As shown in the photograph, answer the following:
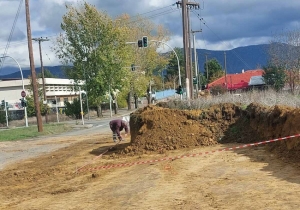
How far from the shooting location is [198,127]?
17891 mm

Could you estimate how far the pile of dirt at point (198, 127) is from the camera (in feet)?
54.5

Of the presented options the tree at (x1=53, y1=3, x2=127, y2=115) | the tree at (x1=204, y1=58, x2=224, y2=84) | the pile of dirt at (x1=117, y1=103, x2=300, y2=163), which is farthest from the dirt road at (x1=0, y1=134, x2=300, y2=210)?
the tree at (x1=204, y1=58, x2=224, y2=84)

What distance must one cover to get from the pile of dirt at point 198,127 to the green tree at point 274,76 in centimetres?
3224

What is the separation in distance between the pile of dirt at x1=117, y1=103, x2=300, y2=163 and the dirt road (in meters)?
1.32

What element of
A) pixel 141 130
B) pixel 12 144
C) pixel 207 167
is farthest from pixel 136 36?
pixel 207 167

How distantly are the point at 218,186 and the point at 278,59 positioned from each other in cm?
4198

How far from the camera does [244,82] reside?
266ft

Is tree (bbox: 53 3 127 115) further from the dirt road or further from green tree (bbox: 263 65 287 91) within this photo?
the dirt road

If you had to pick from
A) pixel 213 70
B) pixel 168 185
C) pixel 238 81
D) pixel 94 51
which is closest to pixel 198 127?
pixel 168 185

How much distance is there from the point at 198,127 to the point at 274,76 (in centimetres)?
3944

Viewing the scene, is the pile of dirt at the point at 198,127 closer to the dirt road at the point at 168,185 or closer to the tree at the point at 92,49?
the dirt road at the point at 168,185

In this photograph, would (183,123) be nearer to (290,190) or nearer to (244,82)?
(290,190)

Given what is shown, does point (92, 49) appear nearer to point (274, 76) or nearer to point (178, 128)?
point (274, 76)

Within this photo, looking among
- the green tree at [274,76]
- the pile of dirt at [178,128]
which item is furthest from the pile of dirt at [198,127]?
the green tree at [274,76]
